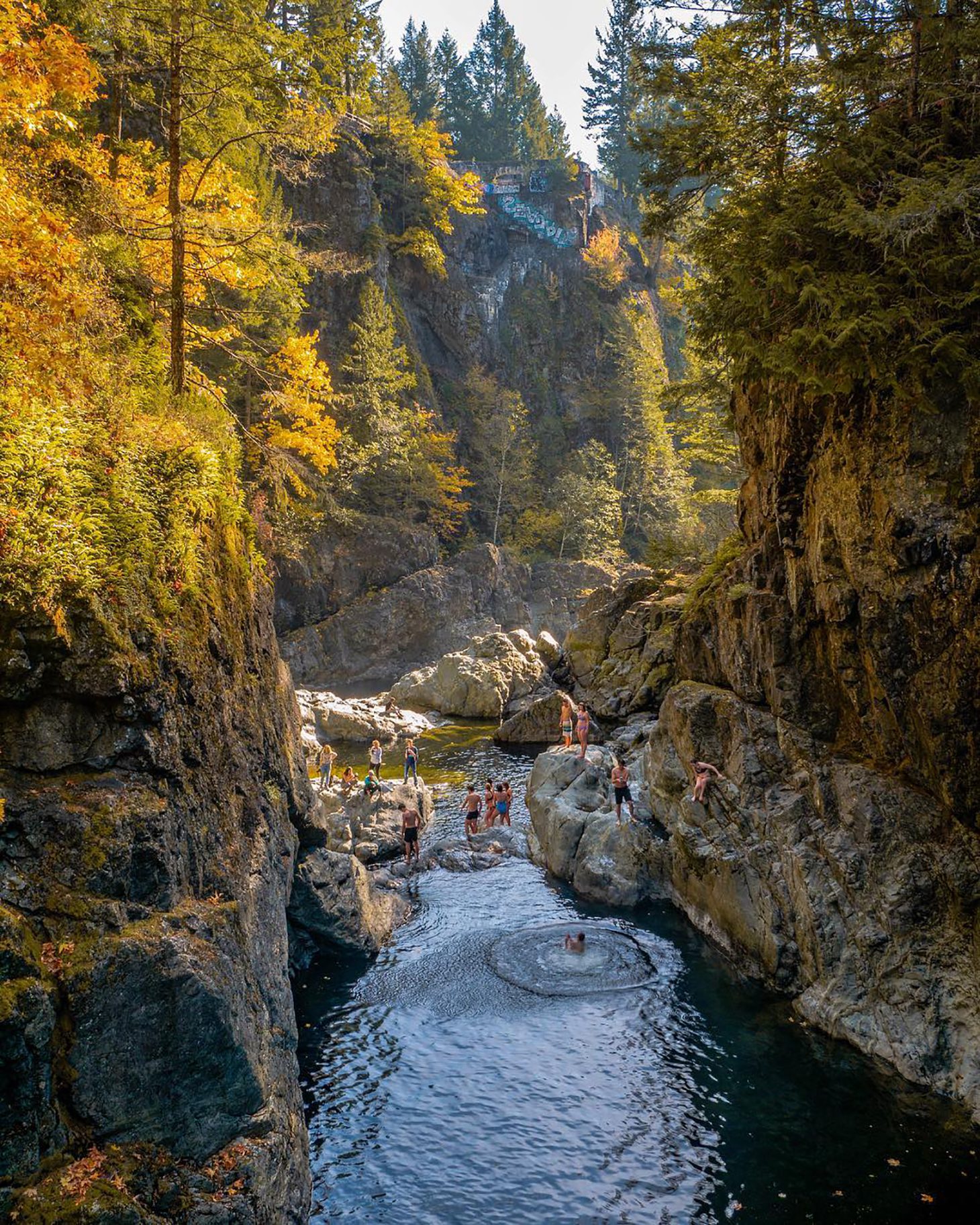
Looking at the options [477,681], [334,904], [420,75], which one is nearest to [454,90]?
[420,75]

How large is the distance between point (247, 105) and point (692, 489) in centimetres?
5643

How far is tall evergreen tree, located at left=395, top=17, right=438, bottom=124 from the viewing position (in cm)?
7981

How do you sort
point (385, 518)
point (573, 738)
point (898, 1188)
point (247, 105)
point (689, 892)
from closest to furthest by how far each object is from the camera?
point (898, 1188) < point (247, 105) < point (689, 892) < point (573, 738) < point (385, 518)

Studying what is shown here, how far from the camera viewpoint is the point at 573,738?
3098 centimetres

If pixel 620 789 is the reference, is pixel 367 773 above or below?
below

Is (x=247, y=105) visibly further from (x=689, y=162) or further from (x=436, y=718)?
(x=436, y=718)

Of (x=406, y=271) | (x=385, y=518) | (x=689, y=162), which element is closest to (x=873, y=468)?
(x=689, y=162)

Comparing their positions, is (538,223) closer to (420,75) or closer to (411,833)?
(420,75)

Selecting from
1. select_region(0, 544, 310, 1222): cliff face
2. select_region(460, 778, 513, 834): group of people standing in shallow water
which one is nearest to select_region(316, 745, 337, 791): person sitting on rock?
select_region(460, 778, 513, 834): group of people standing in shallow water

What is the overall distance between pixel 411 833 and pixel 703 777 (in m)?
8.68

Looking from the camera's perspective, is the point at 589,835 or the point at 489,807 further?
the point at 489,807

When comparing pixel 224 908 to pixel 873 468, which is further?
pixel 873 468

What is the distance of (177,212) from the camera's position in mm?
13820

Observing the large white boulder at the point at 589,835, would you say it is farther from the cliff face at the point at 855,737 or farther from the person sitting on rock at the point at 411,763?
the person sitting on rock at the point at 411,763
